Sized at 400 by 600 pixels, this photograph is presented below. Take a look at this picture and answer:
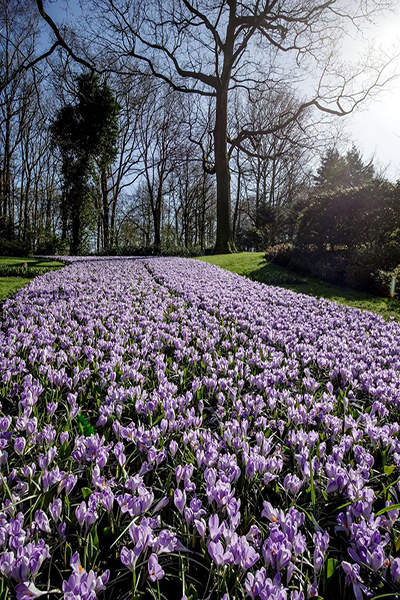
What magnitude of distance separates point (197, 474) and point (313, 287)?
10.1 metres

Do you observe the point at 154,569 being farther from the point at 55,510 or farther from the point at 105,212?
the point at 105,212

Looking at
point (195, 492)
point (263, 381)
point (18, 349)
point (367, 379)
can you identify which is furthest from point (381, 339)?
point (18, 349)

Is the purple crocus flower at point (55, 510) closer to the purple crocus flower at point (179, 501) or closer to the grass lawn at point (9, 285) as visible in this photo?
the purple crocus flower at point (179, 501)

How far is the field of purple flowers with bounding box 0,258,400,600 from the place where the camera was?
3.84 ft

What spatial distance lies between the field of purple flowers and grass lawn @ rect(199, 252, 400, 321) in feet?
18.2

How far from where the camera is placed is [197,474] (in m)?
1.67

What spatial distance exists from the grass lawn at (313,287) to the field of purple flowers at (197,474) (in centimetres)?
556

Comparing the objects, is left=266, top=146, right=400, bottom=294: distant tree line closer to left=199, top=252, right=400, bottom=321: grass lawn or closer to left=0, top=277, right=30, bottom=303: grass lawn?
left=199, top=252, right=400, bottom=321: grass lawn

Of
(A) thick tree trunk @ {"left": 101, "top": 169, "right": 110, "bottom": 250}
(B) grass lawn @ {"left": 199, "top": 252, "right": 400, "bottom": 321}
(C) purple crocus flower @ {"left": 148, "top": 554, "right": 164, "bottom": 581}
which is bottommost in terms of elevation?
(C) purple crocus flower @ {"left": 148, "top": 554, "right": 164, "bottom": 581}

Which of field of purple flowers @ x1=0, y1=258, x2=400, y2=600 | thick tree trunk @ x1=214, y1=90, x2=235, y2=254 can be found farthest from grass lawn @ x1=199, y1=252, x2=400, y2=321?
field of purple flowers @ x1=0, y1=258, x2=400, y2=600

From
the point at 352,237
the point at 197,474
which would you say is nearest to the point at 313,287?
the point at 352,237

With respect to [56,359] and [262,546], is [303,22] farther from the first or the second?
[262,546]

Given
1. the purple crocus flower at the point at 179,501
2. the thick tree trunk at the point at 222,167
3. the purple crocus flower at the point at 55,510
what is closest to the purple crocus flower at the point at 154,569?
the purple crocus flower at the point at 179,501

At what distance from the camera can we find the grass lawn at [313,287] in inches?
347
